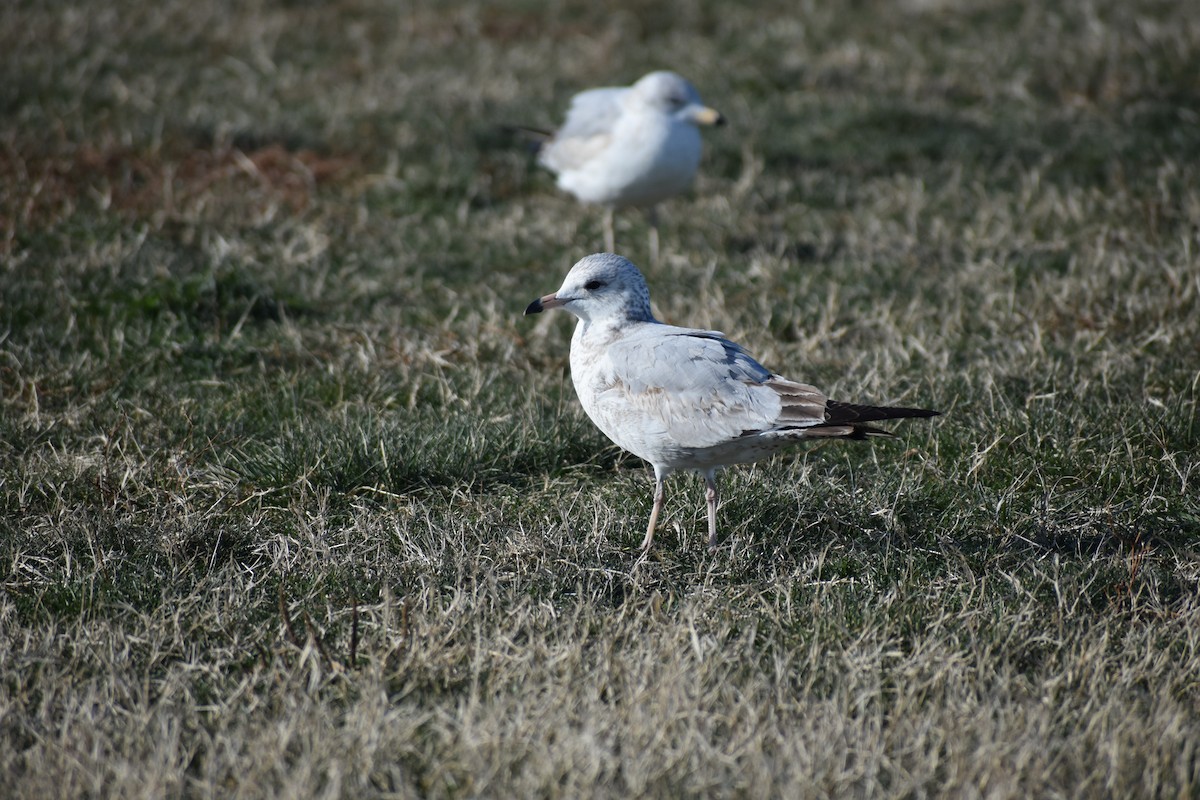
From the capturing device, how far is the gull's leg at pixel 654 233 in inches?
289

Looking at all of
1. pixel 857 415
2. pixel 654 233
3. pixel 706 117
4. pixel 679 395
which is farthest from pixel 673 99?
pixel 857 415

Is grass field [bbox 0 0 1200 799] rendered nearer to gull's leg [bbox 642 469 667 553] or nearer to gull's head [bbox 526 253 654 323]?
gull's leg [bbox 642 469 667 553]

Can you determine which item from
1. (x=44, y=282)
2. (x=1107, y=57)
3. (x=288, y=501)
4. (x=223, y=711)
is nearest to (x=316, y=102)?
(x=44, y=282)

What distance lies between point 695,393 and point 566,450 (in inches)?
45.1

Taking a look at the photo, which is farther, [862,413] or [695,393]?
[695,393]

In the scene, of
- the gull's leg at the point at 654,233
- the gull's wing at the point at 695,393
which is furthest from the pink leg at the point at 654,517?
the gull's leg at the point at 654,233

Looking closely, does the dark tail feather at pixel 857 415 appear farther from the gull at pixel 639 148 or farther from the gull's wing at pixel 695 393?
the gull at pixel 639 148

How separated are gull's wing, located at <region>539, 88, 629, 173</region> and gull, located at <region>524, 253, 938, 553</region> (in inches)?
126

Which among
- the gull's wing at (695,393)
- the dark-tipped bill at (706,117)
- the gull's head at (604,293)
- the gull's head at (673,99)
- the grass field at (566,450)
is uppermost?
the gull's head at (673,99)

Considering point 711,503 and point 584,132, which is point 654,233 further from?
point 711,503

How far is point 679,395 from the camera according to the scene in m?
4.09

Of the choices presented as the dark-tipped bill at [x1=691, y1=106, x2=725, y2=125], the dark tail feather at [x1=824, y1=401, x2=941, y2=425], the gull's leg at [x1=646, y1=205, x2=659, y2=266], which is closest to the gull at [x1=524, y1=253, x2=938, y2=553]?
the dark tail feather at [x1=824, y1=401, x2=941, y2=425]

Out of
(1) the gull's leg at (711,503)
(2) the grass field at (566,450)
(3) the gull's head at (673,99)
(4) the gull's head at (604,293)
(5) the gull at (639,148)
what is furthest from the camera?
(3) the gull's head at (673,99)

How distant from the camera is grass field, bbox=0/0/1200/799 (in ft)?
10.6
